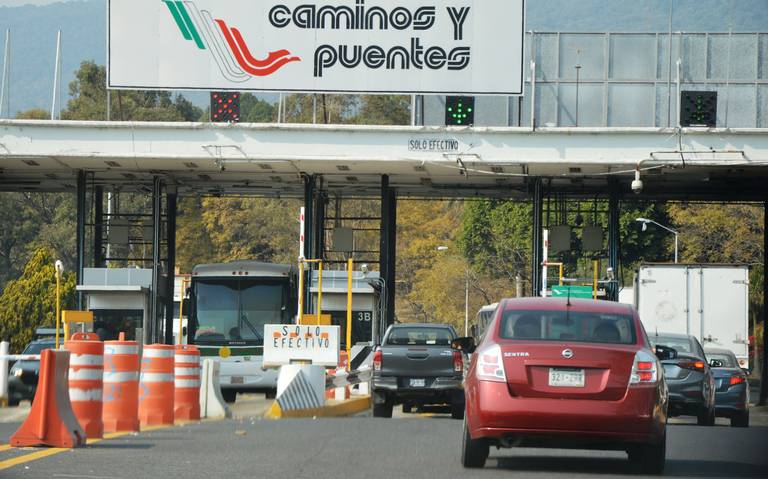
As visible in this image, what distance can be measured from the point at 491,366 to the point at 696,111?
2544 cm

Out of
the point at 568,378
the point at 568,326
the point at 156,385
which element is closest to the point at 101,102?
the point at 156,385

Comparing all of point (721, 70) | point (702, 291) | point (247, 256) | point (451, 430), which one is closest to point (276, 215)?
point (247, 256)

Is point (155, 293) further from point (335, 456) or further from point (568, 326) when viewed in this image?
point (568, 326)

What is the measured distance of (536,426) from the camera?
39.7 feet

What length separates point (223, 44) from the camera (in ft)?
121

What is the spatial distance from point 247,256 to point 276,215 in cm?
385

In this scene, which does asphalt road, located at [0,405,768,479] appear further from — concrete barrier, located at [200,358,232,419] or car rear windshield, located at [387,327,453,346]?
car rear windshield, located at [387,327,453,346]

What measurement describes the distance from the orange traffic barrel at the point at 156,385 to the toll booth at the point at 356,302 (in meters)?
17.5

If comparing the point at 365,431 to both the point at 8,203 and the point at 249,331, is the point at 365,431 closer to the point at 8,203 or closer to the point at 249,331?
the point at 249,331

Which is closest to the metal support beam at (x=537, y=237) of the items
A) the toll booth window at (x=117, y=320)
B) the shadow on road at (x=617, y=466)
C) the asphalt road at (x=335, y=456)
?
the toll booth window at (x=117, y=320)

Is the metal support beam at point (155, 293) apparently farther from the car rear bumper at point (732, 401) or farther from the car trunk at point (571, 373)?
the car trunk at point (571, 373)

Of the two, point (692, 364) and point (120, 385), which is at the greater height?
point (120, 385)

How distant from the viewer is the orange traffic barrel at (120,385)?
15773 mm

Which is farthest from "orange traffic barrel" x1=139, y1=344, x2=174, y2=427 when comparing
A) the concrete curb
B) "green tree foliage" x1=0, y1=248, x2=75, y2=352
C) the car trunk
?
"green tree foliage" x1=0, y1=248, x2=75, y2=352
